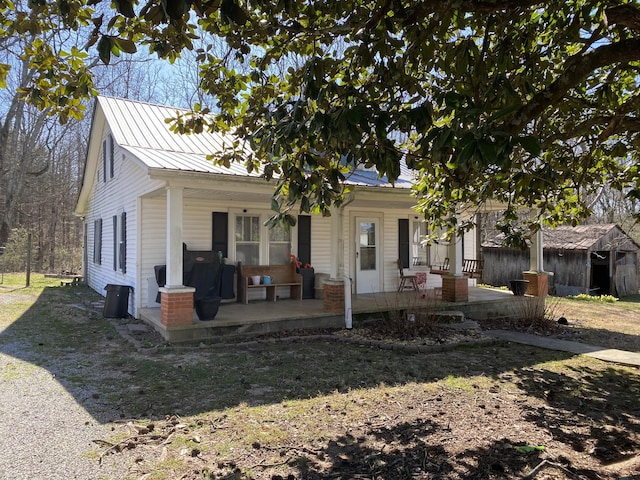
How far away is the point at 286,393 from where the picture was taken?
4945mm

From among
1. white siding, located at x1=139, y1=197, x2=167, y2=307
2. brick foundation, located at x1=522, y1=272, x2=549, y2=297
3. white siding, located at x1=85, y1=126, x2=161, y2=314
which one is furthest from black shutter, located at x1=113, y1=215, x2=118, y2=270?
brick foundation, located at x1=522, y1=272, x2=549, y2=297

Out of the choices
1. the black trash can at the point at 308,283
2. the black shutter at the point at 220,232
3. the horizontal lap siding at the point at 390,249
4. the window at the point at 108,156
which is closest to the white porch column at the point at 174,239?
the black shutter at the point at 220,232

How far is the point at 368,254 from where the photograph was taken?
40.6 feet

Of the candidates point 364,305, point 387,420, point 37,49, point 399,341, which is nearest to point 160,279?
point 364,305

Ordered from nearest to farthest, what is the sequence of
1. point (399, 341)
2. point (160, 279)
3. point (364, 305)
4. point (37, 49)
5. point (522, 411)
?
1. point (37, 49)
2. point (522, 411)
3. point (399, 341)
4. point (160, 279)
5. point (364, 305)

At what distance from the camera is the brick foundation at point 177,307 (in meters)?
7.29

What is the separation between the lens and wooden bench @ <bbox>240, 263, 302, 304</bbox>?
33.3 ft

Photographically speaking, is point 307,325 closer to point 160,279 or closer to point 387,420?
point 160,279

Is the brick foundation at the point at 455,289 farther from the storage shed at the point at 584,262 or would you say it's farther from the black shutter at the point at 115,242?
the storage shed at the point at 584,262

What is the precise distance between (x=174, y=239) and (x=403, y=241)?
23.7 feet

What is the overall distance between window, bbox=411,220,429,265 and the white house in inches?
1.3

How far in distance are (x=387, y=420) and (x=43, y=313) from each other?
926 cm

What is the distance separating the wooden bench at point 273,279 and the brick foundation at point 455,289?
138 inches

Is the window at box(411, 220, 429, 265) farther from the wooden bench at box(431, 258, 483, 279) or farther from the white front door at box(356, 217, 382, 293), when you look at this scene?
the wooden bench at box(431, 258, 483, 279)
